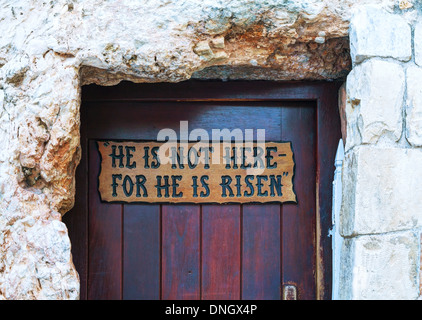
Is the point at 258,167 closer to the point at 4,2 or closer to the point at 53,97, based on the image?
the point at 53,97

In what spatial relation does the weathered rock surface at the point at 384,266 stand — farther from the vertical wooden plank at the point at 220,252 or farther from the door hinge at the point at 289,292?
the vertical wooden plank at the point at 220,252

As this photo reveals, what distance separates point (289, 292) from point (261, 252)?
0.49 feet

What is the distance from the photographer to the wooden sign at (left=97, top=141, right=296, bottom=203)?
1522 mm

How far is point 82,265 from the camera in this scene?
4.91ft

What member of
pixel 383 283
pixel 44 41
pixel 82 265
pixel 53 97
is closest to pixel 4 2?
pixel 44 41

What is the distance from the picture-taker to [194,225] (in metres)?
1.53

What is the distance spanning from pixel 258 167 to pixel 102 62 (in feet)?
1.88

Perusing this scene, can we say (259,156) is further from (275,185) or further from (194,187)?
(194,187)

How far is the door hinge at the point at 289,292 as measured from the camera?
1.50m

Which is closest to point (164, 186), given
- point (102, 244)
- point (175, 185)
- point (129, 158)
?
point (175, 185)

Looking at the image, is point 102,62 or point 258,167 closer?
point 102,62

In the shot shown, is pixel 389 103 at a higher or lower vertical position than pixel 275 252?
higher

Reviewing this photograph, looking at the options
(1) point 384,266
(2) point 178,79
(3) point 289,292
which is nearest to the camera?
(1) point 384,266

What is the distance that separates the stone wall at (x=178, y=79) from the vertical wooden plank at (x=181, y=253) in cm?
33
